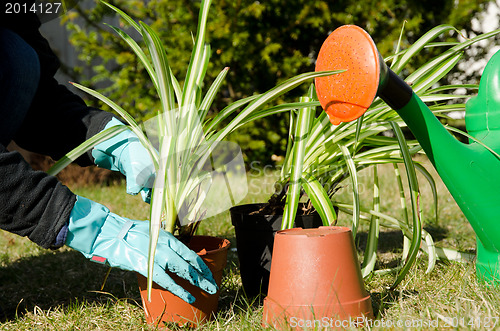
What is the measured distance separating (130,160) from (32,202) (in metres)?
0.35

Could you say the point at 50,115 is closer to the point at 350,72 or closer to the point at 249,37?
the point at 350,72

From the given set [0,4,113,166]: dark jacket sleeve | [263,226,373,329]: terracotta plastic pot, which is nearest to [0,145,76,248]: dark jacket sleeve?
[0,4,113,166]: dark jacket sleeve

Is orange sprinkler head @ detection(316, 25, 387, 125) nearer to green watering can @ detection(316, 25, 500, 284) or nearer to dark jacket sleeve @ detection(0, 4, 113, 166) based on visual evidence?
green watering can @ detection(316, 25, 500, 284)

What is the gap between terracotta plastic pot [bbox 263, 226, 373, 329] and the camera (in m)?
0.86

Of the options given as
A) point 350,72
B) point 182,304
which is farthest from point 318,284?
point 350,72

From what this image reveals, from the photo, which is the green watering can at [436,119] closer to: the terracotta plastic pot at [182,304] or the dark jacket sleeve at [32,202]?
the terracotta plastic pot at [182,304]

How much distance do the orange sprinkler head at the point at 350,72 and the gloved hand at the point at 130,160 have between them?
0.55 m

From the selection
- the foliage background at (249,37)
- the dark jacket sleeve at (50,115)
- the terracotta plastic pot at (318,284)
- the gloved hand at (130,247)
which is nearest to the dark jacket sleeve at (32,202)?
the gloved hand at (130,247)

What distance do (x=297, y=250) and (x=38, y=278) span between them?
3.64 feet

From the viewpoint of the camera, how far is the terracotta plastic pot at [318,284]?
858 millimetres

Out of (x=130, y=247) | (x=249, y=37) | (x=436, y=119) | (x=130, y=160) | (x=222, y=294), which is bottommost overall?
(x=222, y=294)

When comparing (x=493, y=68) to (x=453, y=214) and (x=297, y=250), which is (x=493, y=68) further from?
(x=453, y=214)

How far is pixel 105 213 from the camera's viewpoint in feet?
3.40

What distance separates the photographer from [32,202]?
0.95 m
